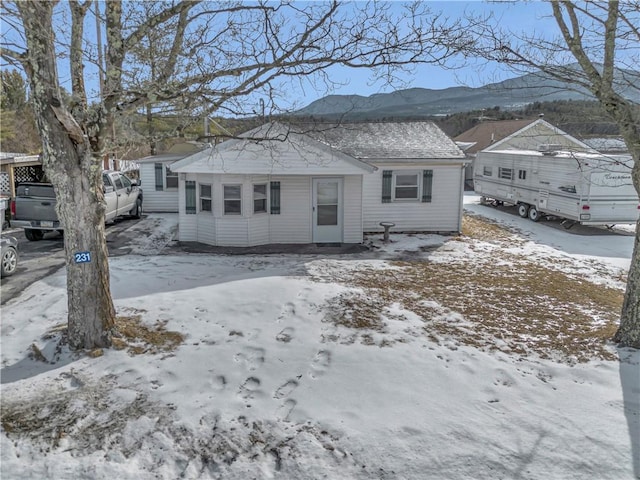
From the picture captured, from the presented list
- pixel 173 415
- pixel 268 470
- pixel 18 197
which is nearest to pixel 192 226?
pixel 18 197

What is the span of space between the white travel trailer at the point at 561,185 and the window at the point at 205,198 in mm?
9270

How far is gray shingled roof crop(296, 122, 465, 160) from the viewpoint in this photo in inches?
567

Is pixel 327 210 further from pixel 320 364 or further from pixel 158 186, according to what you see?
pixel 158 186

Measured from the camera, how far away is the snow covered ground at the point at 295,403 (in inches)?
150

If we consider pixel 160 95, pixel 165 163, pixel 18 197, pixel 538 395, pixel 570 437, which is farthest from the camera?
pixel 165 163

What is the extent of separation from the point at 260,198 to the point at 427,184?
5270 mm

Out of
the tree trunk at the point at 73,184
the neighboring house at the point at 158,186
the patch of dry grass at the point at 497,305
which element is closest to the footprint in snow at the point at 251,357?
the patch of dry grass at the point at 497,305

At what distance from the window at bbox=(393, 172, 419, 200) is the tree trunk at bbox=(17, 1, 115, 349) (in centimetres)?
1038

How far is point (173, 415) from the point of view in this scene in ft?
14.3

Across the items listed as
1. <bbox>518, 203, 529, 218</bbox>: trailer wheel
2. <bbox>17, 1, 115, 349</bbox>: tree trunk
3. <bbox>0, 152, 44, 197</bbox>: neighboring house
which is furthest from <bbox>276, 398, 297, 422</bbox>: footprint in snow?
<bbox>518, 203, 529, 218</bbox>: trailer wheel

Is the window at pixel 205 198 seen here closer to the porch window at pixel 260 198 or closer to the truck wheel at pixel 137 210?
the porch window at pixel 260 198

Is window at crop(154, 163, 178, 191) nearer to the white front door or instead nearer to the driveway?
the driveway

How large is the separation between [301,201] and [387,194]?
318 cm

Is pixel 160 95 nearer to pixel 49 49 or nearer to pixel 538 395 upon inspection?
pixel 49 49
